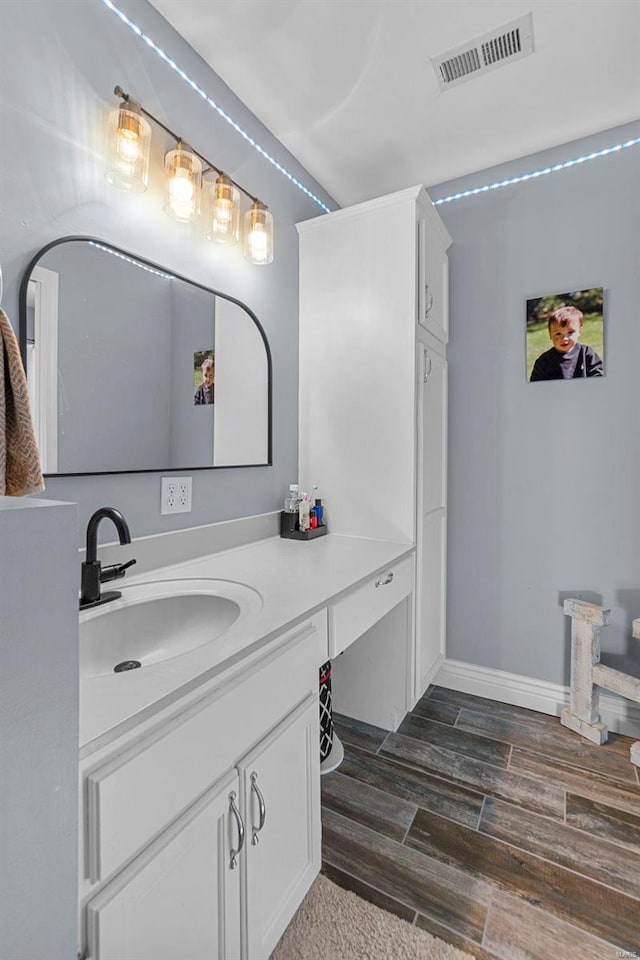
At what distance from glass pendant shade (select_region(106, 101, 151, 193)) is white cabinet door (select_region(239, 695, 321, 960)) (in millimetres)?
1450

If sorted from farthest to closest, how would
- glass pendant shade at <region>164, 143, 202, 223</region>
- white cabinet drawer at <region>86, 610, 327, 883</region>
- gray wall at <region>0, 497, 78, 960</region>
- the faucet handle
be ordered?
glass pendant shade at <region>164, 143, 202, 223</region>
the faucet handle
white cabinet drawer at <region>86, 610, 327, 883</region>
gray wall at <region>0, 497, 78, 960</region>

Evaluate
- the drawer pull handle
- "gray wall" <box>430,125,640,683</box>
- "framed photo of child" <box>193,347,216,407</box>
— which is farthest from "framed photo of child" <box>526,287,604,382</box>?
"framed photo of child" <box>193,347,216,407</box>

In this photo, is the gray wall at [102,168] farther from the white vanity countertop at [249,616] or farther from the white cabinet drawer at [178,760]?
the white cabinet drawer at [178,760]

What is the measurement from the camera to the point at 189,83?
1515mm

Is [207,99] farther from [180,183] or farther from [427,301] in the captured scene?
[427,301]

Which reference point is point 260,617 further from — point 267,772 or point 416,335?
point 416,335

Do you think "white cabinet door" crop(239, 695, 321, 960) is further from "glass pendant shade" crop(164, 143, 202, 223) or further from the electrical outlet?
"glass pendant shade" crop(164, 143, 202, 223)

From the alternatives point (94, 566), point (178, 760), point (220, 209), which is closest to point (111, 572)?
point (94, 566)

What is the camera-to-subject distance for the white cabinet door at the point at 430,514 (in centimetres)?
191

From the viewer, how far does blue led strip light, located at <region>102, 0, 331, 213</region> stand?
4.30 feet

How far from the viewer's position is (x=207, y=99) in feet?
5.20

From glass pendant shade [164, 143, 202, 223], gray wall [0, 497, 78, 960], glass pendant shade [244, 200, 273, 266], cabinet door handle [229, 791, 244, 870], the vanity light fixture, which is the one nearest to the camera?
gray wall [0, 497, 78, 960]

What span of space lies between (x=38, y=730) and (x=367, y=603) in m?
1.08

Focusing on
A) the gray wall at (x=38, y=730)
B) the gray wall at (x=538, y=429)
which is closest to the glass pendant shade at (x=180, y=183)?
the gray wall at (x=38, y=730)
